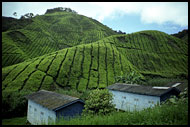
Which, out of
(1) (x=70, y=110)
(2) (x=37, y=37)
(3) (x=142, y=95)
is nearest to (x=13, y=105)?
(1) (x=70, y=110)

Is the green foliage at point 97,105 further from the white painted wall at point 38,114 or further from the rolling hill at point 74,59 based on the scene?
the rolling hill at point 74,59

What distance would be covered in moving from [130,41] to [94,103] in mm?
88009

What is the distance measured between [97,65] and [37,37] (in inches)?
2219

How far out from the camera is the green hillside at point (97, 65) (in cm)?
4975

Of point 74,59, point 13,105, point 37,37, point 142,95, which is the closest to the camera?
point 142,95

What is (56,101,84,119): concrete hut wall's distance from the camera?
18.1 metres

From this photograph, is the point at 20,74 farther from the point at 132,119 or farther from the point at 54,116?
the point at 132,119

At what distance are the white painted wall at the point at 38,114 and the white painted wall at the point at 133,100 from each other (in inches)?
420

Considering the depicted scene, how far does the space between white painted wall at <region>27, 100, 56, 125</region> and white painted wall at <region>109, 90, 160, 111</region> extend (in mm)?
10665

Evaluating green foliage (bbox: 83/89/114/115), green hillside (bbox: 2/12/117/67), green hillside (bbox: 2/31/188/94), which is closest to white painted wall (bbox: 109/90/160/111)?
green foliage (bbox: 83/89/114/115)

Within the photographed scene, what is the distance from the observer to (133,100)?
98.9ft

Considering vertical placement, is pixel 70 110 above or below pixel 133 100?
above

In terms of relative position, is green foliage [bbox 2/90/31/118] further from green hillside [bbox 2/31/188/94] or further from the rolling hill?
green hillside [bbox 2/31/188/94]

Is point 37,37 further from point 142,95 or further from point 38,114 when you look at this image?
point 142,95
